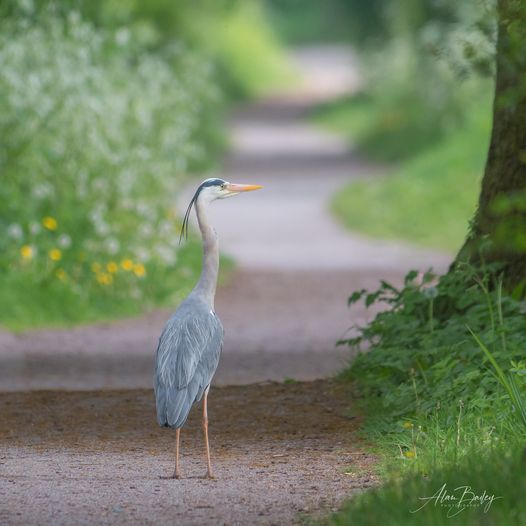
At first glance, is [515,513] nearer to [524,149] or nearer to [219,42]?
[524,149]

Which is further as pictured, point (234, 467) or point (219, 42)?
point (219, 42)

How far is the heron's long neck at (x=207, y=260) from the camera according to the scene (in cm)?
761

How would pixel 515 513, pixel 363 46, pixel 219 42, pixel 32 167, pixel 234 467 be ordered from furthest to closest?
pixel 219 42, pixel 363 46, pixel 32 167, pixel 234 467, pixel 515 513

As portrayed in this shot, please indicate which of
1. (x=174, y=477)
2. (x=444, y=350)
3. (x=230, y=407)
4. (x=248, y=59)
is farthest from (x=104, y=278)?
(x=248, y=59)

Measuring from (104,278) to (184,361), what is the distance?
258 inches

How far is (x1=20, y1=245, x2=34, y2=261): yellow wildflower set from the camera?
13.1 m

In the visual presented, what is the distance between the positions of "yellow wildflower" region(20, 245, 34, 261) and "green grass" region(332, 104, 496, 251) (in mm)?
6210

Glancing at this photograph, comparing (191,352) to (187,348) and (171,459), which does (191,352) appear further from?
(171,459)

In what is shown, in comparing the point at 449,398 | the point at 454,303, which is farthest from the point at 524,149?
the point at 449,398

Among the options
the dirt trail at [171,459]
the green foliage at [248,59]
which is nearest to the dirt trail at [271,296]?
the dirt trail at [171,459]

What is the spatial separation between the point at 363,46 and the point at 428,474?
30.4m

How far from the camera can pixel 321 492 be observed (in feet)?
21.4

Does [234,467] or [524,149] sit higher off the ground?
[524,149]

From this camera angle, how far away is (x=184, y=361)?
7098 millimetres
